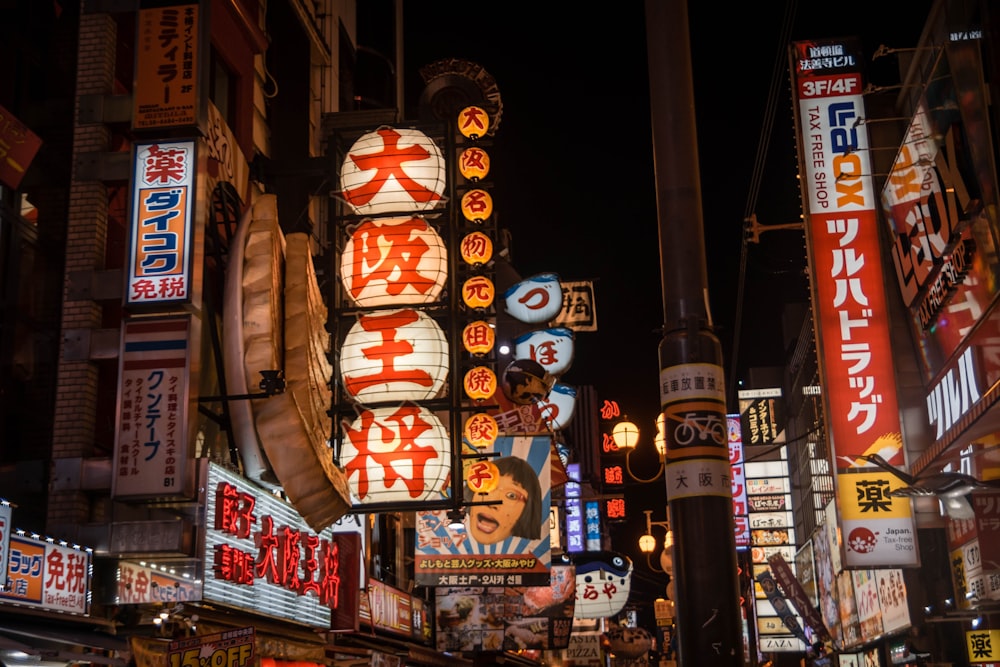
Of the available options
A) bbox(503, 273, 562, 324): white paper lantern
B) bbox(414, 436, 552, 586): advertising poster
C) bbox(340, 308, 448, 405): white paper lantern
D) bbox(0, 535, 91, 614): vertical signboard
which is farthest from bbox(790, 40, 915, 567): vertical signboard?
bbox(0, 535, 91, 614): vertical signboard

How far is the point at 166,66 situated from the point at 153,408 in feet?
15.0

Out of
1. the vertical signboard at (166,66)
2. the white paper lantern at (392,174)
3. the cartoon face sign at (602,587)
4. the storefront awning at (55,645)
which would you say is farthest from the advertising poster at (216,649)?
the cartoon face sign at (602,587)

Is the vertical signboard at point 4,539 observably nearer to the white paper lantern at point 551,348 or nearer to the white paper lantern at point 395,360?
the white paper lantern at point 395,360

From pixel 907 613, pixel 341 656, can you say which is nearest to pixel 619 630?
pixel 907 613

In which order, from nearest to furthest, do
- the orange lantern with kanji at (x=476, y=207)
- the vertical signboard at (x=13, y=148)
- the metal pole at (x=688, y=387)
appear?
the metal pole at (x=688, y=387), the vertical signboard at (x=13, y=148), the orange lantern with kanji at (x=476, y=207)

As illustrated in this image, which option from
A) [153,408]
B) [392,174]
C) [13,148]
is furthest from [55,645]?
[392,174]

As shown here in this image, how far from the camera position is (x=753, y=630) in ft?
179

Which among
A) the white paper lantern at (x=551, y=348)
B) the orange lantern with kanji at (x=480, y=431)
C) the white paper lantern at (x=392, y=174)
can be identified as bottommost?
the orange lantern with kanji at (x=480, y=431)

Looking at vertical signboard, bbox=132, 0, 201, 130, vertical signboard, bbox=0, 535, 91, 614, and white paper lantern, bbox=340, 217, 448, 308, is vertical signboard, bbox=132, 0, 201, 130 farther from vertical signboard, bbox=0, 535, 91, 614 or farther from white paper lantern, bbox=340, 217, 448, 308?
vertical signboard, bbox=0, 535, 91, 614

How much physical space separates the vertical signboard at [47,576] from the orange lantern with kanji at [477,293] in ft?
33.5

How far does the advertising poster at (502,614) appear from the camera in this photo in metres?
26.9

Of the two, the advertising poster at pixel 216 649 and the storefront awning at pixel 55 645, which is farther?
the advertising poster at pixel 216 649

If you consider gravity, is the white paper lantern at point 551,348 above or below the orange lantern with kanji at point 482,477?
above

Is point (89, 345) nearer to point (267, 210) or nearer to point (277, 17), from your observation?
point (267, 210)
